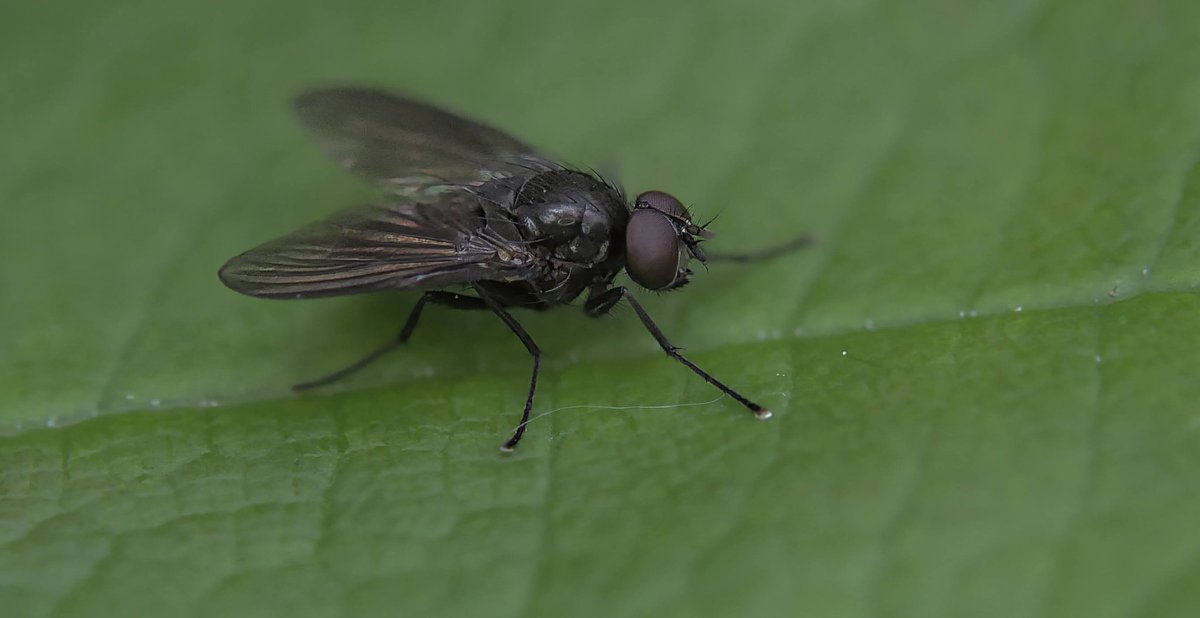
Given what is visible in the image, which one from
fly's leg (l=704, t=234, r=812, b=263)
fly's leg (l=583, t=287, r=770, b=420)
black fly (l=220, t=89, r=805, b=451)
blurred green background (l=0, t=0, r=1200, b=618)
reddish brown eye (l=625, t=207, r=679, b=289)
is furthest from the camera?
fly's leg (l=704, t=234, r=812, b=263)

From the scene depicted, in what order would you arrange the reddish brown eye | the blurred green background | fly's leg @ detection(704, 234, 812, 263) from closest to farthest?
the blurred green background, the reddish brown eye, fly's leg @ detection(704, 234, 812, 263)

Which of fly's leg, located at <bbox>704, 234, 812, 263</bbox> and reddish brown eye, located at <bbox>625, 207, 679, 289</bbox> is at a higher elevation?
reddish brown eye, located at <bbox>625, 207, 679, 289</bbox>

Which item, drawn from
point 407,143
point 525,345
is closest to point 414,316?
point 525,345

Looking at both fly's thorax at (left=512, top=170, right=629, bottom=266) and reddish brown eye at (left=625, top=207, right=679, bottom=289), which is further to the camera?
fly's thorax at (left=512, top=170, right=629, bottom=266)

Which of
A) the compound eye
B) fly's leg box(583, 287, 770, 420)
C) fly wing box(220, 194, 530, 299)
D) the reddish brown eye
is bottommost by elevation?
fly's leg box(583, 287, 770, 420)

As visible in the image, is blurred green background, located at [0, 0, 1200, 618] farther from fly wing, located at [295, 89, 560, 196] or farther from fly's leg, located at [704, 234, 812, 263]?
fly wing, located at [295, 89, 560, 196]

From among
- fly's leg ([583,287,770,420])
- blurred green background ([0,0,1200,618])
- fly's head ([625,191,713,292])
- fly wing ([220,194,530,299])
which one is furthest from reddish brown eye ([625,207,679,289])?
fly wing ([220,194,530,299])
